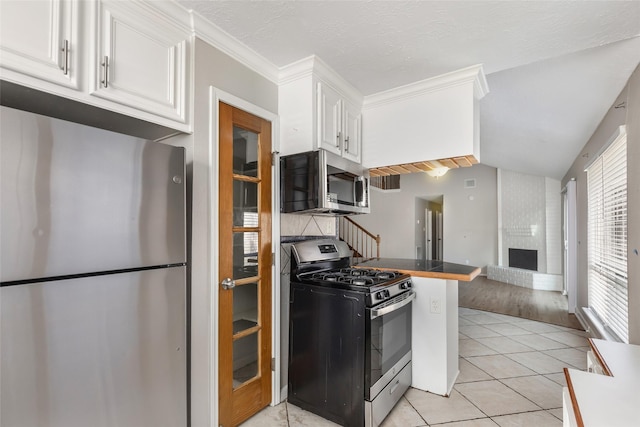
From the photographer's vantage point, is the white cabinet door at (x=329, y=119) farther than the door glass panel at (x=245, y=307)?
Yes

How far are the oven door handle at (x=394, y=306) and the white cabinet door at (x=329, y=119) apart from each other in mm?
1213

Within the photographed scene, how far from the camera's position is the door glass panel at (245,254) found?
1993 millimetres

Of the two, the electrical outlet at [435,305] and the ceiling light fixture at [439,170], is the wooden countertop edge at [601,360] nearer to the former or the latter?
the electrical outlet at [435,305]

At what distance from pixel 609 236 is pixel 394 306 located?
261cm

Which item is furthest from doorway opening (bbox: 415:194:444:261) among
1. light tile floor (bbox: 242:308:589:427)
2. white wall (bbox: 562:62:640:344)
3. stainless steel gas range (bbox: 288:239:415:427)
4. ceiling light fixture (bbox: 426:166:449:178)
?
stainless steel gas range (bbox: 288:239:415:427)

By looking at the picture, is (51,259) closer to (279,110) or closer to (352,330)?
(352,330)

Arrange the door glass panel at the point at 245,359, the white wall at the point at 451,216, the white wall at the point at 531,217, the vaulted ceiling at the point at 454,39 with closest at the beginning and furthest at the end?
the vaulted ceiling at the point at 454,39, the door glass panel at the point at 245,359, the white wall at the point at 531,217, the white wall at the point at 451,216

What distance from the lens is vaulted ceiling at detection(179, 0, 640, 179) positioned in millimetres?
1615

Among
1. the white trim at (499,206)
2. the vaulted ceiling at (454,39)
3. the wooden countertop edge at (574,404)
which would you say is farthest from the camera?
the white trim at (499,206)

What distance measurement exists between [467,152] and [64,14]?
2416 mm

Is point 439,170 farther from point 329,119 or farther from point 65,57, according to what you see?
point 65,57

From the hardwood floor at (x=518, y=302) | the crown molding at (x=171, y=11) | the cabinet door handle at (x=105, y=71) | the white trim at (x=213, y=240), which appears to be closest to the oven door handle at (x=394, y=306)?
the white trim at (x=213, y=240)

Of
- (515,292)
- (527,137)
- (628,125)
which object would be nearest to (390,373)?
(628,125)

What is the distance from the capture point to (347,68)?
2.29 meters
